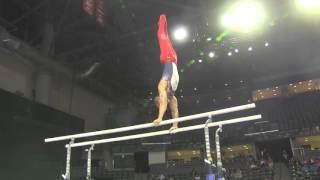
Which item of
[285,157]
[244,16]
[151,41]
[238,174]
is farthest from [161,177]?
[244,16]

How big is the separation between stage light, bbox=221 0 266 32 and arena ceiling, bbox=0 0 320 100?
293 mm

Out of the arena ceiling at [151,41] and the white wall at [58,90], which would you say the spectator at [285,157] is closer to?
the arena ceiling at [151,41]

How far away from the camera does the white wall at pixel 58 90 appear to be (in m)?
10.9

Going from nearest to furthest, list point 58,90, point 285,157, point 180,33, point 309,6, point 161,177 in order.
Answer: point 309,6, point 180,33, point 58,90, point 285,157, point 161,177

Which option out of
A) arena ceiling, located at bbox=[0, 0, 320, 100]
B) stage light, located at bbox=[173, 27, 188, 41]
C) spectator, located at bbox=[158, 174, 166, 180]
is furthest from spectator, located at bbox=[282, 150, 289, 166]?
stage light, located at bbox=[173, 27, 188, 41]

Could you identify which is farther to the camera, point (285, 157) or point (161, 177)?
point (161, 177)

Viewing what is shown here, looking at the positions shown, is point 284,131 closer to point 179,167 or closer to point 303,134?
point 303,134

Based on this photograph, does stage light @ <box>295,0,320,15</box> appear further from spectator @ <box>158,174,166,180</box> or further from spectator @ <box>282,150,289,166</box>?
spectator @ <box>158,174,166,180</box>

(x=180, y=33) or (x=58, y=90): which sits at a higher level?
(x=180, y=33)

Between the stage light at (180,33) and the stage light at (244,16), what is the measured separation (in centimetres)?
131

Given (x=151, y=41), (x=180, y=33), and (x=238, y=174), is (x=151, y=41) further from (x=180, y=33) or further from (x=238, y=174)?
(x=238, y=174)

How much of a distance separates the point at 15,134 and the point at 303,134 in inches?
479

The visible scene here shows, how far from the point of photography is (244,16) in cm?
985

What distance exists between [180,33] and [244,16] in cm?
226
